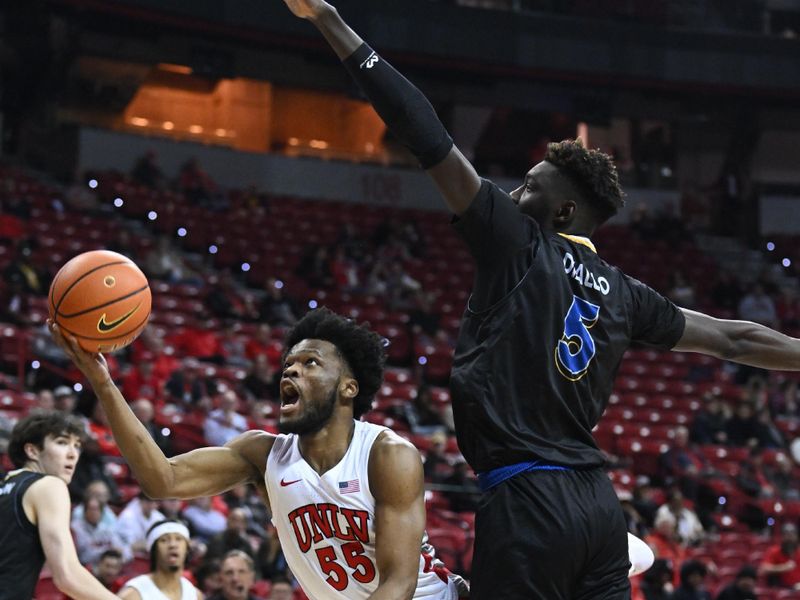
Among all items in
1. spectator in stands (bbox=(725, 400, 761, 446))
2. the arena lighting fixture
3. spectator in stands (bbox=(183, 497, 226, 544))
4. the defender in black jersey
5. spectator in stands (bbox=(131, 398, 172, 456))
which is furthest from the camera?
the arena lighting fixture

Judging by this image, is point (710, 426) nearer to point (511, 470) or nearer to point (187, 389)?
point (187, 389)

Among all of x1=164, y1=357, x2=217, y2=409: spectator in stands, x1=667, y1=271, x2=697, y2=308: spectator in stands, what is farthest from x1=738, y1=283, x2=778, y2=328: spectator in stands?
x1=164, y1=357, x2=217, y2=409: spectator in stands

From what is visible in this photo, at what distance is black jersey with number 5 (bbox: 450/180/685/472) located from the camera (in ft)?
11.9

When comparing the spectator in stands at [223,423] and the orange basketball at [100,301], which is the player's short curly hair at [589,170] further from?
the spectator in stands at [223,423]

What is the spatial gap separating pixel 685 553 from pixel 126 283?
8678mm

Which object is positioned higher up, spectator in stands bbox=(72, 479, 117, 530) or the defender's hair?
the defender's hair

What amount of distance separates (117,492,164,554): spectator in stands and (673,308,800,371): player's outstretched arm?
560 centimetres

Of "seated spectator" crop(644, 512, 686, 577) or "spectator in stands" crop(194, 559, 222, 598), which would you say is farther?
"seated spectator" crop(644, 512, 686, 577)

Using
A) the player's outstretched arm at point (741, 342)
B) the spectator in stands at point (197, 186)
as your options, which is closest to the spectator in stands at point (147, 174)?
the spectator in stands at point (197, 186)

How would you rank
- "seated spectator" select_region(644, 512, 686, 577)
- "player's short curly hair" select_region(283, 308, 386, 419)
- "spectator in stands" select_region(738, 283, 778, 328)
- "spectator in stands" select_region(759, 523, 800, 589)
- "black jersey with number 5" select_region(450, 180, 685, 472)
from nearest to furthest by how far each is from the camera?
"black jersey with number 5" select_region(450, 180, 685, 472)
"player's short curly hair" select_region(283, 308, 386, 419)
"seated spectator" select_region(644, 512, 686, 577)
"spectator in stands" select_region(759, 523, 800, 589)
"spectator in stands" select_region(738, 283, 778, 328)

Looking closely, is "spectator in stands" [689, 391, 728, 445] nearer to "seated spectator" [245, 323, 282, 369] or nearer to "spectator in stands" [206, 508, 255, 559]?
"seated spectator" [245, 323, 282, 369]

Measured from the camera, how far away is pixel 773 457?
15133 millimetres

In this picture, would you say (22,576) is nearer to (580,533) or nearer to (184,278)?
(580,533)

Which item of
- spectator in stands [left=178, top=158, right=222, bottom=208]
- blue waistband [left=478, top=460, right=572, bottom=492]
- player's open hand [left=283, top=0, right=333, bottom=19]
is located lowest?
blue waistband [left=478, top=460, right=572, bottom=492]
